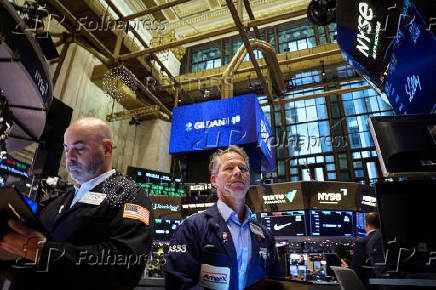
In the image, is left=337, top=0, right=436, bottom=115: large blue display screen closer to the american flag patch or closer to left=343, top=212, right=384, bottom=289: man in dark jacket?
the american flag patch

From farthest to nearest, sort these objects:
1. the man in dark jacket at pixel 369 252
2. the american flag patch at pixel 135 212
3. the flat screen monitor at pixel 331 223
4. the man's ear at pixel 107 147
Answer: the flat screen monitor at pixel 331 223 → the man in dark jacket at pixel 369 252 → the man's ear at pixel 107 147 → the american flag patch at pixel 135 212

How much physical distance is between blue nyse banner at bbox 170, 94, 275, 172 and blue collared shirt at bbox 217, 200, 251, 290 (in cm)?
326

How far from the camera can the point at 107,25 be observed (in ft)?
26.1

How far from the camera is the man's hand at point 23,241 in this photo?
1129 mm

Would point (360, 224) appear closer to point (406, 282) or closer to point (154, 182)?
point (406, 282)

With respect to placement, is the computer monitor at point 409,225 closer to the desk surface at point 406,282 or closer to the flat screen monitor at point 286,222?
the desk surface at point 406,282

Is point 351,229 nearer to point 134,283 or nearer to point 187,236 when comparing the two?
point 187,236

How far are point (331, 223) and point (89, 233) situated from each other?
634cm

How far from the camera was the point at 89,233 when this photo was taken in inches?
53.7

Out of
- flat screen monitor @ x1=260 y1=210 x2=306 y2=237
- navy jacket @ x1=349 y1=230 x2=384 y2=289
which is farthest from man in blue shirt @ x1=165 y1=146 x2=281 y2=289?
flat screen monitor @ x1=260 y1=210 x2=306 y2=237

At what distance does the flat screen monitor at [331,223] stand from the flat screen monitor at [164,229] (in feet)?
10.6

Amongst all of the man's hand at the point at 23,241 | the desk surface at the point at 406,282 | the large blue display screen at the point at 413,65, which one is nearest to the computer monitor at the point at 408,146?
the large blue display screen at the point at 413,65

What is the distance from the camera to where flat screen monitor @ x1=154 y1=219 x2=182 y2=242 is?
262 inches

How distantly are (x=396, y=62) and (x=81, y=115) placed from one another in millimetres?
9724
